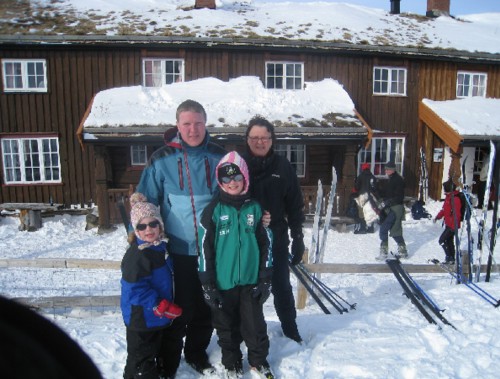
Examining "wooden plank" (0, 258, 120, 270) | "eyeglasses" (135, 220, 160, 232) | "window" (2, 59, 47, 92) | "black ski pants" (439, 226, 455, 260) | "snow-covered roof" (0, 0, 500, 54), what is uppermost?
"snow-covered roof" (0, 0, 500, 54)

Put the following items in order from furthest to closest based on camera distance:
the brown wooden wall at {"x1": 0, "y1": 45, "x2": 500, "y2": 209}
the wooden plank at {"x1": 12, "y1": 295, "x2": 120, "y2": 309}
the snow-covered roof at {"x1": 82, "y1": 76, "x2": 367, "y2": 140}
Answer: the brown wooden wall at {"x1": 0, "y1": 45, "x2": 500, "y2": 209} < the snow-covered roof at {"x1": 82, "y1": 76, "x2": 367, "y2": 140} < the wooden plank at {"x1": 12, "y1": 295, "x2": 120, "y2": 309}

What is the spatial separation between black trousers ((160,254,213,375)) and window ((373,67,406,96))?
1203 centimetres

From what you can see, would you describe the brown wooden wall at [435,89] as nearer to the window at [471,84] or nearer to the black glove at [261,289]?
the window at [471,84]

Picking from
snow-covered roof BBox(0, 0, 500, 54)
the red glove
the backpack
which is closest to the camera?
the red glove

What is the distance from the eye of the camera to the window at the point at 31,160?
1191cm

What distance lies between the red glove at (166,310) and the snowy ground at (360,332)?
587 mm

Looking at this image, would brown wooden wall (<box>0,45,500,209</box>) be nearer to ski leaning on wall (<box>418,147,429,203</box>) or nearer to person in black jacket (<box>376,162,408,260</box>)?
ski leaning on wall (<box>418,147,429,203</box>)

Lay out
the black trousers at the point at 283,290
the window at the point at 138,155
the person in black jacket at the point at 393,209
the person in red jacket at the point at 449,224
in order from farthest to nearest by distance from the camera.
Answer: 1. the window at the point at 138,155
2. the person in black jacket at the point at 393,209
3. the person in red jacket at the point at 449,224
4. the black trousers at the point at 283,290

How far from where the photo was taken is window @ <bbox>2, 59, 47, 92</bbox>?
1167 centimetres

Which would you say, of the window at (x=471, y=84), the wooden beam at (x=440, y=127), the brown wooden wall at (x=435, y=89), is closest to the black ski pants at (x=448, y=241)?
the wooden beam at (x=440, y=127)

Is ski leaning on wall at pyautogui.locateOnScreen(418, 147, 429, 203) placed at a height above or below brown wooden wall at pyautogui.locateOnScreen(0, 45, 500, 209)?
below

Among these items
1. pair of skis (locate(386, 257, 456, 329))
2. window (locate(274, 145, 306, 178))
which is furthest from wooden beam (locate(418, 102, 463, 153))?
pair of skis (locate(386, 257, 456, 329))

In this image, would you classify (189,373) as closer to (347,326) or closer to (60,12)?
(347,326)

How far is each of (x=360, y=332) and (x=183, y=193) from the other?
2335 millimetres
